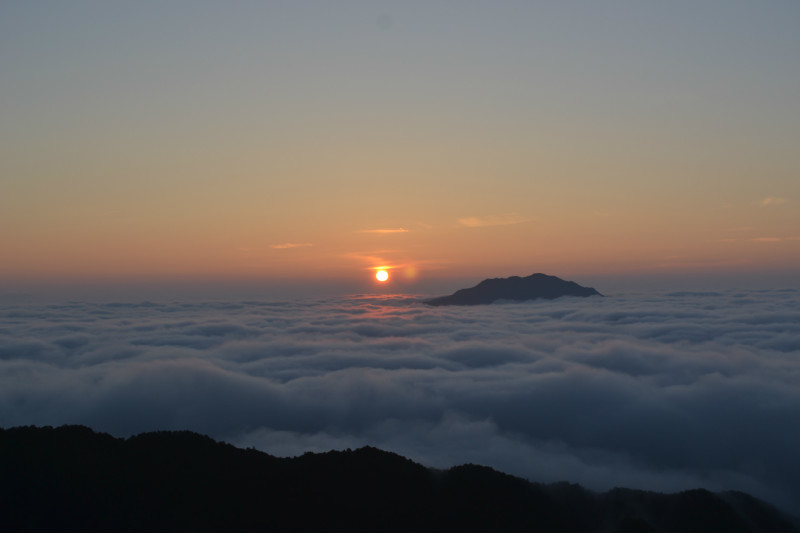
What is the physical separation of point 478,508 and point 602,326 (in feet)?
427

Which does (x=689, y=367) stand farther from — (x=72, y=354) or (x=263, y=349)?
(x=72, y=354)

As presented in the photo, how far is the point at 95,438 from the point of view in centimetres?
6962

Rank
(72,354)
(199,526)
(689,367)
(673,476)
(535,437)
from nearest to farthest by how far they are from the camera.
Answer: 1. (199,526)
2. (673,476)
3. (535,437)
4. (689,367)
5. (72,354)

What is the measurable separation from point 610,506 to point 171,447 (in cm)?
5781

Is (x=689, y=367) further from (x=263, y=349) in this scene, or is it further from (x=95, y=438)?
(x=95, y=438)

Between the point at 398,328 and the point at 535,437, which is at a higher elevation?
the point at 398,328

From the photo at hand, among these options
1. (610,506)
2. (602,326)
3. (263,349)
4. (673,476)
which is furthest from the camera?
(602,326)

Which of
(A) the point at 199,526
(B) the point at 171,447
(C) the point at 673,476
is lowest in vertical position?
(C) the point at 673,476

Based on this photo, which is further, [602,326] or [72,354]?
[602,326]

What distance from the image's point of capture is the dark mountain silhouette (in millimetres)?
58562

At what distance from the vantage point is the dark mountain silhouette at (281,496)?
192 ft

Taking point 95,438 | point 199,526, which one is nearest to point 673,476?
point 199,526

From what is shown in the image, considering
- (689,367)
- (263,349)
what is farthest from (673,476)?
(263,349)

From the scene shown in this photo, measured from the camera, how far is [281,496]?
64.4m
